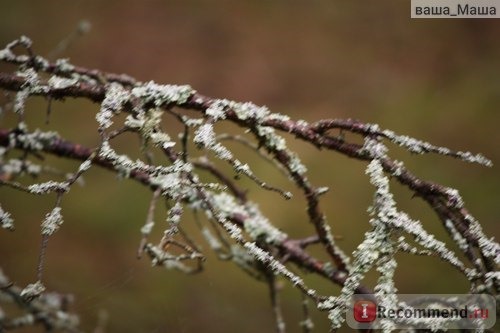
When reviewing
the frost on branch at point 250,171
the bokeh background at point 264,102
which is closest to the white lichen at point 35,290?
the frost on branch at point 250,171

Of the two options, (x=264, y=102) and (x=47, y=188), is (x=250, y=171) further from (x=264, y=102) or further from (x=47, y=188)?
(x=264, y=102)

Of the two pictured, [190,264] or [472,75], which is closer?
[190,264]

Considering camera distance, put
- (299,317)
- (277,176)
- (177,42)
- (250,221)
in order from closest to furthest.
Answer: (250,221) < (299,317) < (277,176) < (177,42)

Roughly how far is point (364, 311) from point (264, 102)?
5.11 feet

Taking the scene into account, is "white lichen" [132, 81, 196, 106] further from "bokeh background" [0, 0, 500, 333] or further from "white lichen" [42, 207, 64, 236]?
"bokeh background" [0, 0, 500, 333]

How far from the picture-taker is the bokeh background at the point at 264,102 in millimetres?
1729

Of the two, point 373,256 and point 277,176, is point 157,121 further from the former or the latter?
point 277,176

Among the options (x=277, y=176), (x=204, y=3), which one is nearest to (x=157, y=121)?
(x=277, y=176)

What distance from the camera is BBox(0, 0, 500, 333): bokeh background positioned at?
1.73m

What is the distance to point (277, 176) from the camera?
1.90 m

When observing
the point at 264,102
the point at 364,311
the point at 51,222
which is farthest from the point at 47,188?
the point at 264,102

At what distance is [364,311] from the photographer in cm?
69

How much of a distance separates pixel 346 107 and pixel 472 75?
452 mm

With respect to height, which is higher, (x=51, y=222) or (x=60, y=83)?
(x=60, y=83)
